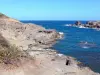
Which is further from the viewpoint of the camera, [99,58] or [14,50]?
[99,58]

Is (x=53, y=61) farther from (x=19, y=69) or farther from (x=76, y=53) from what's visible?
(x=76, y=53)

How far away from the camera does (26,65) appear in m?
35.6

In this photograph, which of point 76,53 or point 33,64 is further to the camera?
point 76,53

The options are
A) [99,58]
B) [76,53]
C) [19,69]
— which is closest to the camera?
[19,69]

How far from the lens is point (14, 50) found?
36.8 m

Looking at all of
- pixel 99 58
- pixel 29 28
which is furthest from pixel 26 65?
pixel 29 28

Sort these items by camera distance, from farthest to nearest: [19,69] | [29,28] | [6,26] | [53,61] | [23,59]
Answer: [29,28]
[6,26]
[53,61]
[23,59]
[19,69]

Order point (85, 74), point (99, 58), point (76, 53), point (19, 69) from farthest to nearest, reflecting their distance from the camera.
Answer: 1. point (76, 53)
2. point (99, 58)
3. point (85, 74)
4. point (19, 69)

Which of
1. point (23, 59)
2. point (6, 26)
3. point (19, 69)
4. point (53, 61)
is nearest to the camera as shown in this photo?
point (19, 69)

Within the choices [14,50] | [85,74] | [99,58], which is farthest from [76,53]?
[14,50]

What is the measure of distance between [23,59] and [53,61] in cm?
924

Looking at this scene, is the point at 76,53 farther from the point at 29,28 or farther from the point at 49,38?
the point at 29,28

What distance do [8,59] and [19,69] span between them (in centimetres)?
184

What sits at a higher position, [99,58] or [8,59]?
[8,59]
